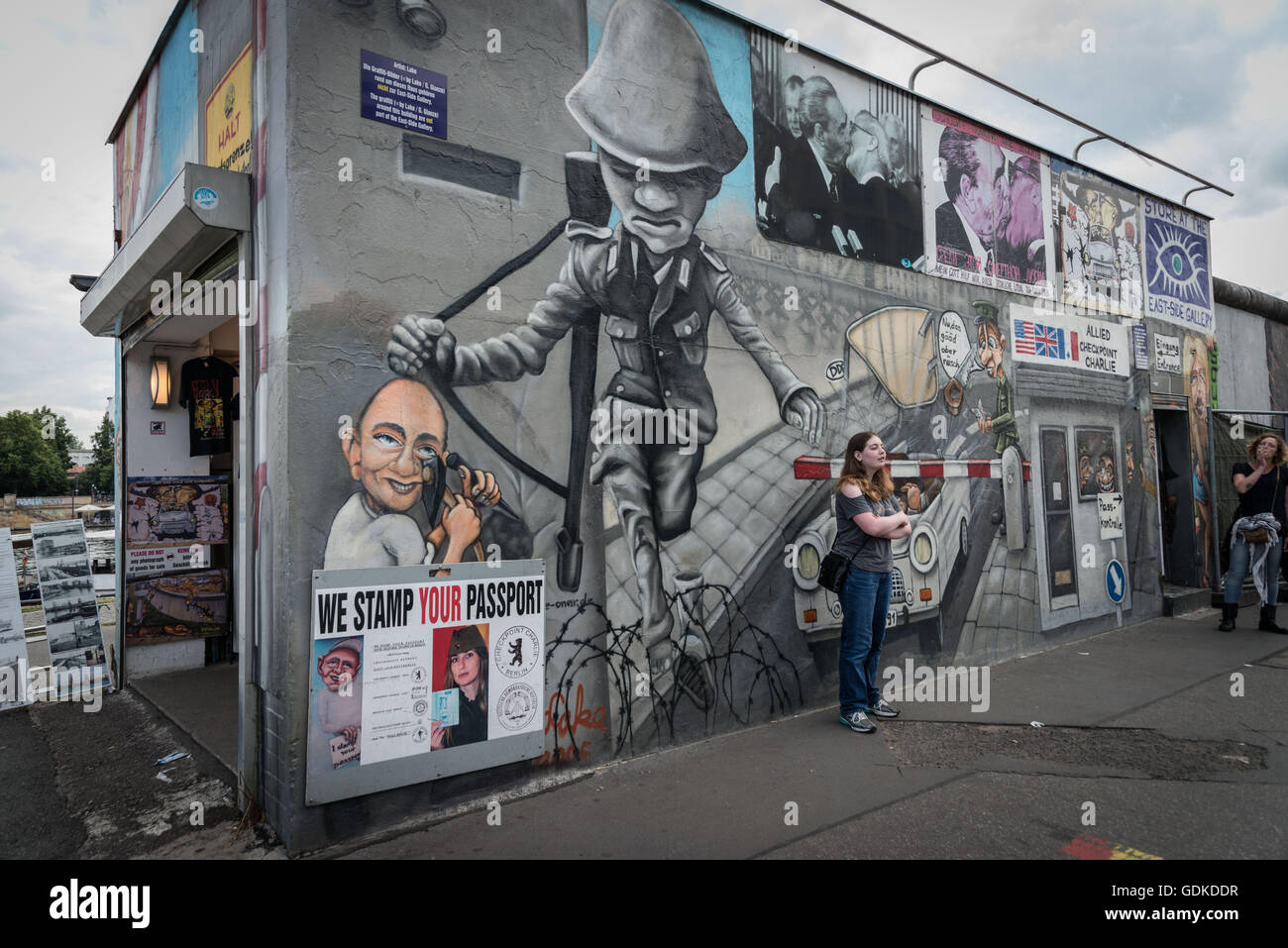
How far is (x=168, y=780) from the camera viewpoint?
4.30m

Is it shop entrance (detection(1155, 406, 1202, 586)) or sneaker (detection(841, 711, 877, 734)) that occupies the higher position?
shop entrance (detection(1155, 406, 1202, 586))

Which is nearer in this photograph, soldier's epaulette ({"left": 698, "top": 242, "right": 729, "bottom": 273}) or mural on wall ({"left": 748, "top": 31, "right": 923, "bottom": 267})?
soldier's epaulette ({"left": 698, "top": 242, "right": 729, "bottom": 273})

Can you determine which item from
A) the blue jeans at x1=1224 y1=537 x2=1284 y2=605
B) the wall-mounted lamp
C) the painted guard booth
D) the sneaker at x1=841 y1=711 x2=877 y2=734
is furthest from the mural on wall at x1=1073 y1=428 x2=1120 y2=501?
the wall-mounted lamp

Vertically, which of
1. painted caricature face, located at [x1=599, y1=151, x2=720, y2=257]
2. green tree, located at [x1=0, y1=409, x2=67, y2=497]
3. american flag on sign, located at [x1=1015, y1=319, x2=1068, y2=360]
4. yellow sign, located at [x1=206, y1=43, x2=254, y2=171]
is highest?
green tree, located at [x1=0, y1=409, x2=67, y2=497]

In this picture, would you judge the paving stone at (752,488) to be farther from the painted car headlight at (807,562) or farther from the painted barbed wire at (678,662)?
the painted barbed wire at (678,662)

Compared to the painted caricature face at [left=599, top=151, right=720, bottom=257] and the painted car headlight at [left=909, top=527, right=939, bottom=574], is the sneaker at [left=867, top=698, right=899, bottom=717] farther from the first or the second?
the painted caricature face at [left=599, top=151, right=720, bottom=257]

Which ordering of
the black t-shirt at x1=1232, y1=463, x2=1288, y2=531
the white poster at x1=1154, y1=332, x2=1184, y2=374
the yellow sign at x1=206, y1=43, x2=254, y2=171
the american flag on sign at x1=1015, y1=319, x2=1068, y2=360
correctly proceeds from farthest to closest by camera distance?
1. the white poster at x1=1154, y1=332, x2=1184, y2=374
2. the black t-shirt at x1=1232, y1=463, x2=1288, y2=531
3. the american flag on sign at x1=1015, y1=319, x2=1068, y2=360
4. the yellow sign at x1=206, y1=43, x2=254, y2=171

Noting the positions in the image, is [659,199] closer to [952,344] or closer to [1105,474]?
[952,344]

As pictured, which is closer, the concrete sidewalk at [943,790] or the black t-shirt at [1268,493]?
the concrete sidewalk at [943,790]

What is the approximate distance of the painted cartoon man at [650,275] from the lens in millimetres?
4477

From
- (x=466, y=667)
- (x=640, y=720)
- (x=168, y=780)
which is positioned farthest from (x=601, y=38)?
(x=168, y=780)

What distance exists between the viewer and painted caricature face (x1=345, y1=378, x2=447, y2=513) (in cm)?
362

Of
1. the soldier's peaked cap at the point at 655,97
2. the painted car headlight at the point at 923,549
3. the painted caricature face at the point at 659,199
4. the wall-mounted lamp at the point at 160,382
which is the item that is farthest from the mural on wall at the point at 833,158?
the wall-mounted lamp at the point at 160,382

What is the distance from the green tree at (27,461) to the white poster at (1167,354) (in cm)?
Result: 6968
